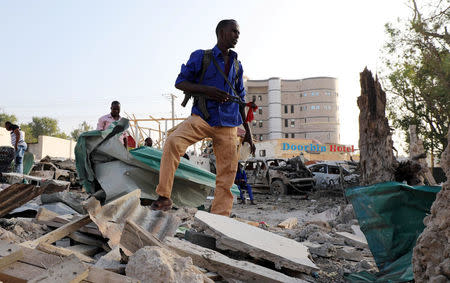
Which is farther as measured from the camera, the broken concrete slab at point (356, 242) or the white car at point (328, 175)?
the white car at point (328, 175)

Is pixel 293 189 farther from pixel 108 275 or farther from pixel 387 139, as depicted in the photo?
pixel 108 275

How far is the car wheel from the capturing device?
14.3 metres

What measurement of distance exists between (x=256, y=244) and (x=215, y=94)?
4.89 ft

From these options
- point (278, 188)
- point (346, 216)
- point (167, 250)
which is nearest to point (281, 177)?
point (278, 188)

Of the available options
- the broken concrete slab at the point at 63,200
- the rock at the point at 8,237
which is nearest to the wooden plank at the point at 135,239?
the rock at the point at 8,237

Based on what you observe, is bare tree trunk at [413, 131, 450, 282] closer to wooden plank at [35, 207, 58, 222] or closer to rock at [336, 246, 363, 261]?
rock at [336, 246, 363, 261]

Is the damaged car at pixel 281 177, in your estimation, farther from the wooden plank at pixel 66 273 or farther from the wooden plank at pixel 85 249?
the wooden plank at pixel 66 273

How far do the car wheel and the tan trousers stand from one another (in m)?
10.8

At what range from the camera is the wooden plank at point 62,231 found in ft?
8.31

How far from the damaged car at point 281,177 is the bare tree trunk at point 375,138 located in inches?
304

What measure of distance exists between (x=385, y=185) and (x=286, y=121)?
210 ft

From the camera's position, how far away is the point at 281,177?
14438mm

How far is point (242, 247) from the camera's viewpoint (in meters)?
2.55

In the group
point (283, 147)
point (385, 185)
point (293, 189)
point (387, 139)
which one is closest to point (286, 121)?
point (283, 147)
